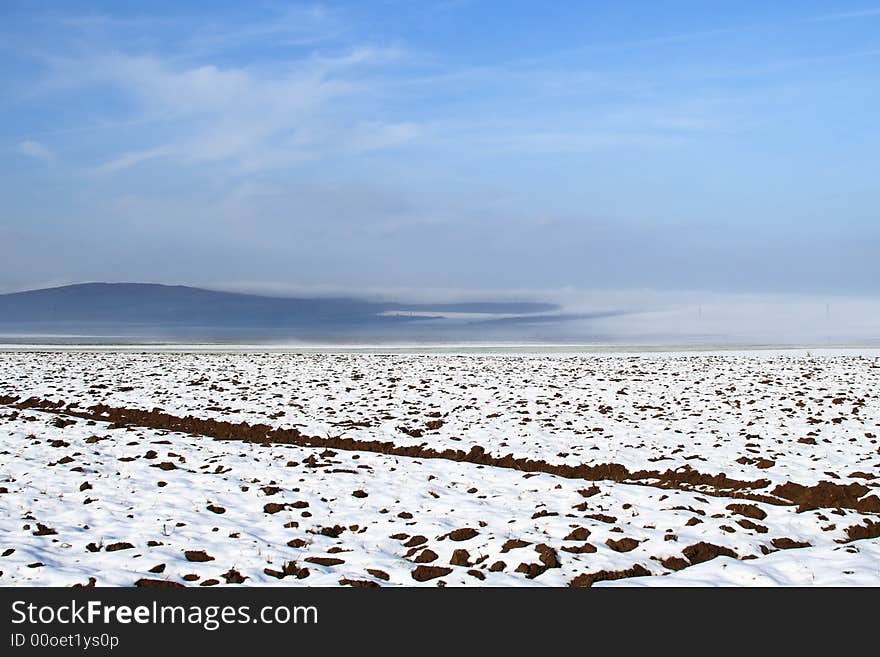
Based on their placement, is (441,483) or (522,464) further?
(522,464)

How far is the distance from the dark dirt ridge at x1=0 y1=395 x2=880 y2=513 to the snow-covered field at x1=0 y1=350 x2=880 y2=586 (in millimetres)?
85

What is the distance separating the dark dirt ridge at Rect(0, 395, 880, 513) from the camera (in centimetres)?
1376

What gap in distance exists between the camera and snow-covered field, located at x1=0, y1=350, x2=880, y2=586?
31.1 feet

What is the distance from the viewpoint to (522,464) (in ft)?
55.8

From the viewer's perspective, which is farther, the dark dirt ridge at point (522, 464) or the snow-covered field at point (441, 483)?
the dark dirt ridge at point (522, 464)

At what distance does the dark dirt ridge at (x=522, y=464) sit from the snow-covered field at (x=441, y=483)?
85 mm

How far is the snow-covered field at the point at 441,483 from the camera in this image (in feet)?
31.1

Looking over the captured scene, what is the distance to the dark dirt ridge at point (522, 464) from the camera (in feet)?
45.1

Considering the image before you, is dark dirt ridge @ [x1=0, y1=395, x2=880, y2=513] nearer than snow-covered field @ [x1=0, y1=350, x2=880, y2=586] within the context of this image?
No

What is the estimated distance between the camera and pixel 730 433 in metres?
19.9

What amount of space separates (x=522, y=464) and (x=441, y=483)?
10.6ft

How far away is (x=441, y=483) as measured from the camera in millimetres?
14492
